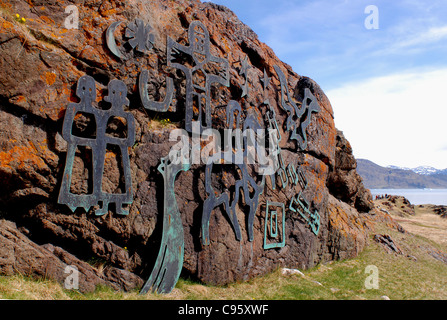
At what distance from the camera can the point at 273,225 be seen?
9586 millimetres

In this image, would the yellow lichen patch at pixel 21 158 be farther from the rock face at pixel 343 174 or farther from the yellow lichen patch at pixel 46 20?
the rock face at pixel 343 174

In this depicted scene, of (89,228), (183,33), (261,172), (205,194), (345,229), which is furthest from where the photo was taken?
(345,229)

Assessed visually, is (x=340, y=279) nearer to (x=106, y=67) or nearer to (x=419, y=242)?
(x=106, y=67)

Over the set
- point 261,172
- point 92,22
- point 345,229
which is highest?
point 92,22

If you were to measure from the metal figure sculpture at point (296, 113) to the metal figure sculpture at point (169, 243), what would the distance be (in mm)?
4828

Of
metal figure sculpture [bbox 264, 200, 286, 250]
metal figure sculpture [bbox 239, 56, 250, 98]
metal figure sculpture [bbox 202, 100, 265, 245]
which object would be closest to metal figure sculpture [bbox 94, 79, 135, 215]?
metal figure sculpture [bbox 202, 100, 265, 245]

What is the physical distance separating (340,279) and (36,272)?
770 cm

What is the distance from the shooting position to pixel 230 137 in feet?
28.9

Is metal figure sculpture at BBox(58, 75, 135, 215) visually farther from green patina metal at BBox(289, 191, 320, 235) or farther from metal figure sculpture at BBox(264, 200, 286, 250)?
green patina metal at BBox(289, 191, 320, 235)

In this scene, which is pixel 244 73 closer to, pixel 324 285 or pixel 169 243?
pixel 169 243

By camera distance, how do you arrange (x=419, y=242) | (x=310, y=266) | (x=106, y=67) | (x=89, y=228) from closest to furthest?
(x=89, y=228)
(x=106, y=67)
(x=310, y=266)
(x=419, y=242)

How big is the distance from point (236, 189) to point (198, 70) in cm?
314

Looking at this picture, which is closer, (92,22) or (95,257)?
(95,257)

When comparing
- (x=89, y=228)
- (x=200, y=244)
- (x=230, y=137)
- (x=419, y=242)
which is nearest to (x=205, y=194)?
(x=200, y=244)
